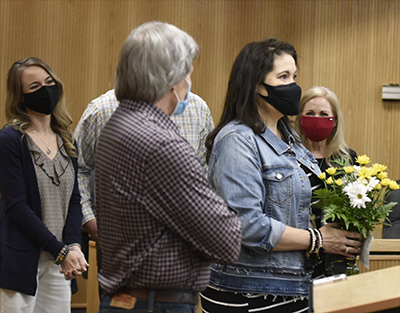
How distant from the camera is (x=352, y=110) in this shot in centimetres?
504

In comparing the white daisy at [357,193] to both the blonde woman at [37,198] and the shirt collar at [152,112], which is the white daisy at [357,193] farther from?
the blonde woman at [37,198]

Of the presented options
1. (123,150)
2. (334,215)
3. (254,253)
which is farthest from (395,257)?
(123,150)

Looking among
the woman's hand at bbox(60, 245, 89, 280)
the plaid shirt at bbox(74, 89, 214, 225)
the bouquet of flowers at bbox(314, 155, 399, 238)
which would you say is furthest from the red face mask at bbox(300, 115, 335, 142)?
the woman's hand at bbox(60, 245, 89, 280)

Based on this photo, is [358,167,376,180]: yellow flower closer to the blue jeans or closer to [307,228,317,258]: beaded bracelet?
[307,228,317,258]: beaded bracelet

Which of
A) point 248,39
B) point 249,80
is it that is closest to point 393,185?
point 249,80

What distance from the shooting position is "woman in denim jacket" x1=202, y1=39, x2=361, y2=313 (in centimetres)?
176

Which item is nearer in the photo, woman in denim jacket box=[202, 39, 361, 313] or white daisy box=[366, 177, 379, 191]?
woman in denim jacket box=[202, 39, 361, 313]

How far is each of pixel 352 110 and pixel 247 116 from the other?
340 cm

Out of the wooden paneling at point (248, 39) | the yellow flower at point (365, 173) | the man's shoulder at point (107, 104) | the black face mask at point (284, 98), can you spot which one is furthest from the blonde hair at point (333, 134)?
the wooden paneling at point (248, 39)

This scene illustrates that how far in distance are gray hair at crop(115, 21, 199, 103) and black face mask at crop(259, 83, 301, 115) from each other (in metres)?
0.61

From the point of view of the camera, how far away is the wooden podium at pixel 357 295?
143 cm

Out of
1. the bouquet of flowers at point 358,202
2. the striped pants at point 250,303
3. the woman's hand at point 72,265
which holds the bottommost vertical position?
the woman's hand at point 72,265

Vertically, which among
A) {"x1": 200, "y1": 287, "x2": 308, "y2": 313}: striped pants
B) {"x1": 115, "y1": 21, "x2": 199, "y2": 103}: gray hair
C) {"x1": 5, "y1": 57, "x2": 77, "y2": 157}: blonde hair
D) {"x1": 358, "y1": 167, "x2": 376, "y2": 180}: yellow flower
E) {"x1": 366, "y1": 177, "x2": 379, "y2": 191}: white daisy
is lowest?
{"x1": 200, "y1": 287, "x2": 308, "y2": 313}: striped pants

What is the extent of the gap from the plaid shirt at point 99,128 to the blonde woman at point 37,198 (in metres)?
0.05
